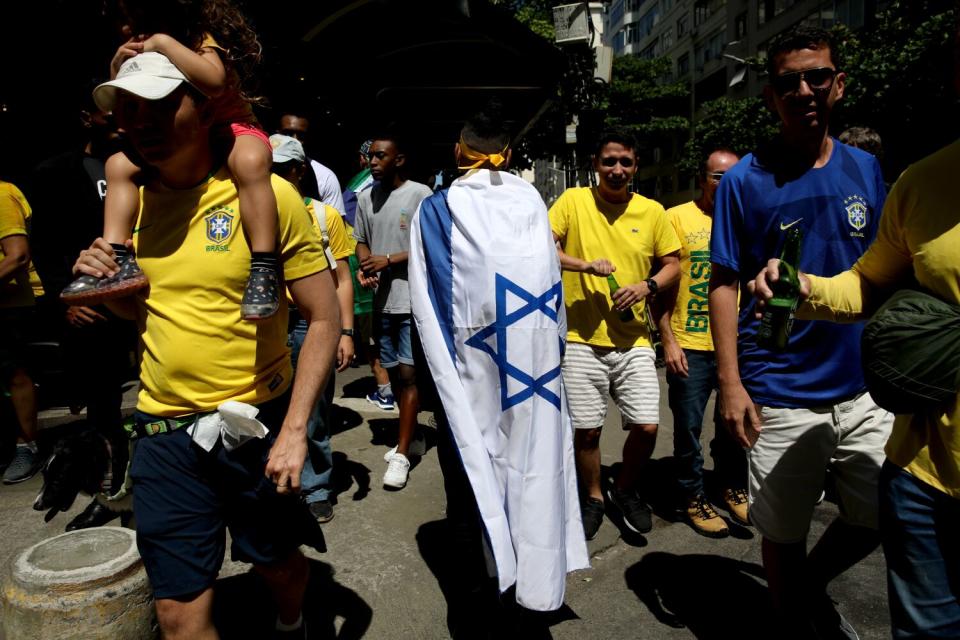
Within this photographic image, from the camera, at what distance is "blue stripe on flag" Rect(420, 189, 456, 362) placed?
287 centimetres

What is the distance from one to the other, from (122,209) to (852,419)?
2.69 metres

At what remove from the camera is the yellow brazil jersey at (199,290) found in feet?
6.95

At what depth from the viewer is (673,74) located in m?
48.8

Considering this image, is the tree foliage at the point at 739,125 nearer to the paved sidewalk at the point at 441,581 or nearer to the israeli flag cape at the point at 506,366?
the paved sidewalk at the point at 441,581

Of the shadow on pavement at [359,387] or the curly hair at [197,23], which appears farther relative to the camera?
the shadow on pavement at [359,387]

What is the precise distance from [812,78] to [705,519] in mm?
2484

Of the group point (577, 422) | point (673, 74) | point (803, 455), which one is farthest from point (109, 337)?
point (673, 74)

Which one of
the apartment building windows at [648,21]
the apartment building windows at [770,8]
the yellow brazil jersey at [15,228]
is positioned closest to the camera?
the yellow brazil jersey at [15,228]

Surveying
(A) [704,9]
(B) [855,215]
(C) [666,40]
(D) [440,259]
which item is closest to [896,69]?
(B) [855,215]

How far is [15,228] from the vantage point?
4.34 meters

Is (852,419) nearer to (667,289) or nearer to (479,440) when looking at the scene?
(479,440)

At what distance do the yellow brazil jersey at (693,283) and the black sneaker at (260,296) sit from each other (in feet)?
9.23

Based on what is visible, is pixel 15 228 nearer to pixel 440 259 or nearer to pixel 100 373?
pixel 100 373

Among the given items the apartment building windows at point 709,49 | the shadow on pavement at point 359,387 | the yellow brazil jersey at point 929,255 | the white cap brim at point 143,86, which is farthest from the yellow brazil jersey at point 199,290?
the apartment building windows at point 709,49
